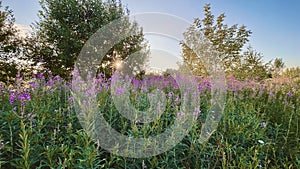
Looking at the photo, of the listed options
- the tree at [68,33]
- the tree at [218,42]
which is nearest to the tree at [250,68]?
the tree at [218,42]

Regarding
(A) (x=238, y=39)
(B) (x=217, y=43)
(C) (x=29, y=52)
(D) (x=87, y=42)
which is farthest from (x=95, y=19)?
(A) (x=238, y=39)

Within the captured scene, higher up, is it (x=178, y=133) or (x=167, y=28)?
(x=167, y=28)

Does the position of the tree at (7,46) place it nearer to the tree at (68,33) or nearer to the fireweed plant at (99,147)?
the tree at (68,33)

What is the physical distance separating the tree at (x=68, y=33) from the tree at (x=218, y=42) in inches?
192

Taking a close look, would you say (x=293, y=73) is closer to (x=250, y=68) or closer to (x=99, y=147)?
(x=250, y=68)

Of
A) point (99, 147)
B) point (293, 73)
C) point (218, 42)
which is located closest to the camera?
point (99, 147)

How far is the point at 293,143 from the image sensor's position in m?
2.84

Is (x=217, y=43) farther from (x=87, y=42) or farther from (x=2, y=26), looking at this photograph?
(x=2, y=26)

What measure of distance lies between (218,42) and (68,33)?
9504 millimetres

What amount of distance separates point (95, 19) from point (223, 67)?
9.13 metres

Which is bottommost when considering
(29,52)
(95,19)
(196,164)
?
(196,164)

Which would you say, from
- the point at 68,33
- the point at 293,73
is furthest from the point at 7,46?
the point at 293,73

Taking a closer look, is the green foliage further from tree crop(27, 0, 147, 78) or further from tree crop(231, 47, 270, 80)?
tree crop(27, 0, 147, 78)

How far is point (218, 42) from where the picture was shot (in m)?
11.3
